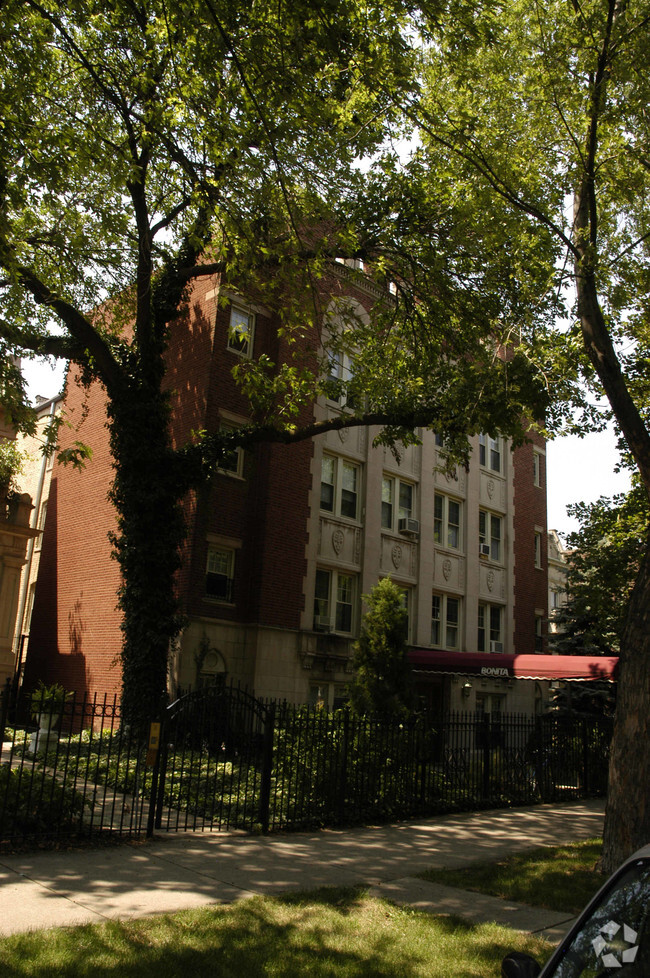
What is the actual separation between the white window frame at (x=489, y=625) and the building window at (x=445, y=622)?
1224 millimetres

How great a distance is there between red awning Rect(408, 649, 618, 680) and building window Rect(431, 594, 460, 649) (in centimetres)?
162

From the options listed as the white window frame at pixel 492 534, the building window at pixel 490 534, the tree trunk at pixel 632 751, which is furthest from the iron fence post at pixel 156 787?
the white window frame at pixel 492 534

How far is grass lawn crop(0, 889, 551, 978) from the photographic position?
514 centimetres

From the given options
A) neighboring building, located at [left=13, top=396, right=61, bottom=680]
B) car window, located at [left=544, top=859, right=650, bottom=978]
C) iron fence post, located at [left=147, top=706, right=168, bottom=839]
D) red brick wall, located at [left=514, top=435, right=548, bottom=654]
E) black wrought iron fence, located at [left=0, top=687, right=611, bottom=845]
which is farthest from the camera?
red brick wall, located at [left=514, top=435, right=548, bottom=654]

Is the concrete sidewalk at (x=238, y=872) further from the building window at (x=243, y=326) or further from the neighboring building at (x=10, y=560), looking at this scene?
the neighboring building at (x=10, y=560)

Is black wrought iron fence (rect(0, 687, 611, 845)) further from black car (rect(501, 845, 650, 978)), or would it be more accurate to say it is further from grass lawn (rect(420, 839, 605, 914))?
black car (rect(501, 845, 650, 978))

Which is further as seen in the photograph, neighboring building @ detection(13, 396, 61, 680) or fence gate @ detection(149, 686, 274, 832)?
neighboring building @ detection(13, 396, 61, 680)

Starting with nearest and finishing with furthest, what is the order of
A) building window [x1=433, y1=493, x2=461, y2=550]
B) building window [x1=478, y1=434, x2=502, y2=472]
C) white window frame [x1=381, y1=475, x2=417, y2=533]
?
white window frame [x1=381, y1=475, x2=417, y2=533]
building window [x1=433, y1=493, x2=461, y2=550]
building window [x1=478, y1=434, x2=502, y2=472]

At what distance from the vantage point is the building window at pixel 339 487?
22.4m

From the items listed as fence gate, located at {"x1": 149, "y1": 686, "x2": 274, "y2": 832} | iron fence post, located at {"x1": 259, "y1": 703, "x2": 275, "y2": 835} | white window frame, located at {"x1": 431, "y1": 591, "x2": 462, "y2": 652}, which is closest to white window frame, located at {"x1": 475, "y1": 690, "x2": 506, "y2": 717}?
white window frame, located at {"x1": 431, "y1": 591, "x2": 462, "y2": 652}

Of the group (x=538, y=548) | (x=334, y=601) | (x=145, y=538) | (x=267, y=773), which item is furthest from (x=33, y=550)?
(x=538, y=548)

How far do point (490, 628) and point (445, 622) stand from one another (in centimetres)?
291

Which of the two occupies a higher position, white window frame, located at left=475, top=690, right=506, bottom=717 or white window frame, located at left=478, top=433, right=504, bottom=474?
white window frame, located at left=478, top=433, right=504, bottom=474

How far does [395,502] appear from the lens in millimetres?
24516
